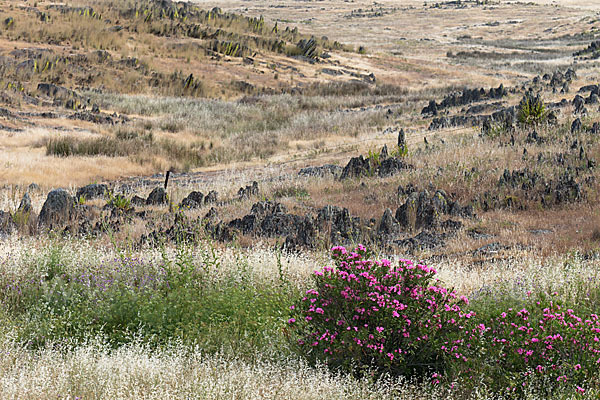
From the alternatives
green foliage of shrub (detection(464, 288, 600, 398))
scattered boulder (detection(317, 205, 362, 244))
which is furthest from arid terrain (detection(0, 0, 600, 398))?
green foliage of shrub (detection(464, 288, 600, 398))

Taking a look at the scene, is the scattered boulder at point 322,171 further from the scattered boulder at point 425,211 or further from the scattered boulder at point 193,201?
the scattered boulder at point 425,211

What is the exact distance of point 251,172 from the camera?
16203 mm

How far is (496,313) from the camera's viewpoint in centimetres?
493

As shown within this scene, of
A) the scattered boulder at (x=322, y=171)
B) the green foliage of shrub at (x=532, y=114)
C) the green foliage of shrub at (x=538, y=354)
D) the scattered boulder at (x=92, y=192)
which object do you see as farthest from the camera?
the green foliage of shrub at (x=532, y=114)

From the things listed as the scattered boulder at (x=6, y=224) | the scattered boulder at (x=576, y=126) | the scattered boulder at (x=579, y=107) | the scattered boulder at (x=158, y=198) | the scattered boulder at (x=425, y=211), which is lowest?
the scattered boulder at (x=158, y=198)

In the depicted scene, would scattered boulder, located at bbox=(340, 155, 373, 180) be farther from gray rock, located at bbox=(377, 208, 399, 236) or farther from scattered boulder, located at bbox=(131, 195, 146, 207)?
scattered boulder, located at bbox=(131, 195, 146, 207)

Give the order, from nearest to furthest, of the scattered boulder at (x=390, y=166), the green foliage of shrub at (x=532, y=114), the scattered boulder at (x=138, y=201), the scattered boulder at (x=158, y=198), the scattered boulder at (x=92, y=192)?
the scattered boulder at (x=138, y=201)
the scattered boulder at (x=158, y=198)
the scattered boulder at (x=92, y=192)
the scattered boulder at (x=390, y=166)
the green foliage of shrub at (x=532, y=114)

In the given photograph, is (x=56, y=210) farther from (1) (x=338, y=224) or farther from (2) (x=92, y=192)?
(1) (x=338, y=224)

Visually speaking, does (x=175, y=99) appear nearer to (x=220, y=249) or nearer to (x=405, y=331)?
(x=220, y=249)

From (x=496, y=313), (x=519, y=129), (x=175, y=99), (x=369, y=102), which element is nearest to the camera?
(x=496, y=313)

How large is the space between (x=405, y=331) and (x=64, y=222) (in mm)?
6980

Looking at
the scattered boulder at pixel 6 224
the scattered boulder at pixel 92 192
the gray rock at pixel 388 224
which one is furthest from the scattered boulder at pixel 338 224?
the scattered boulder at pixel 92 192

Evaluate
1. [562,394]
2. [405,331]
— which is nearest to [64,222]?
[405,331]

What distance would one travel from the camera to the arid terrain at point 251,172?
5.30 m
